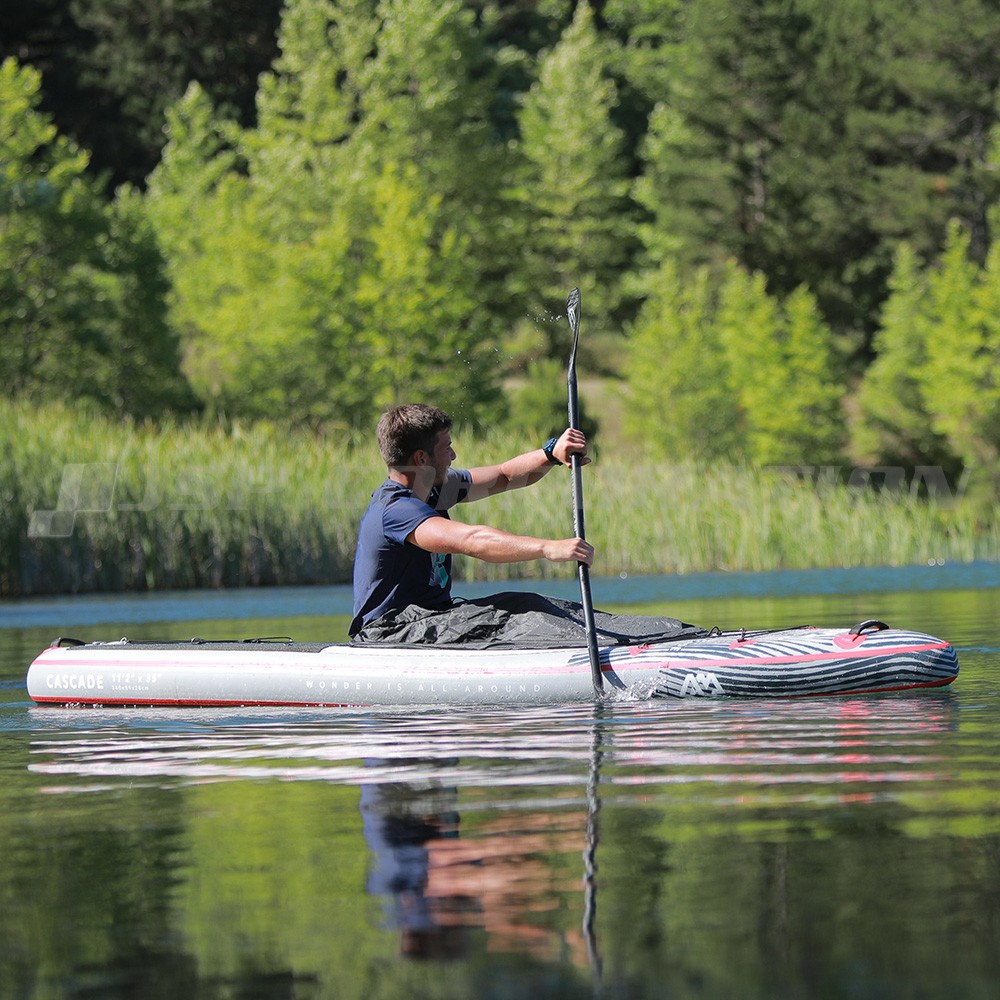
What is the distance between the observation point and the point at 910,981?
4.11 m

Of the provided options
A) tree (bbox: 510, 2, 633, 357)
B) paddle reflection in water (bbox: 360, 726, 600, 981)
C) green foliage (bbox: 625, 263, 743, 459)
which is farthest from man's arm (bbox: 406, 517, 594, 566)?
tree (bbox: 510, 2, 633, 357)

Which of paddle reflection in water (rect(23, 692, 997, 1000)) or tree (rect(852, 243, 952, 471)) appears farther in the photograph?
tree (rect(852, 243, 952, 471))

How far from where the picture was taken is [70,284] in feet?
125

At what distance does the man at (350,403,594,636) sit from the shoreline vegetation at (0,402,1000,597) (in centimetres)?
1281

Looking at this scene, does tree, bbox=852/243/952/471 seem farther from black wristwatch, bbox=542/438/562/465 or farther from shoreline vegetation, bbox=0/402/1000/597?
black wristwatch, bbox=542/438/562/465

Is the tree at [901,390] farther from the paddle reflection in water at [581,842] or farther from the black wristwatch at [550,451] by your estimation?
the paddle reflection in water at [581,842]

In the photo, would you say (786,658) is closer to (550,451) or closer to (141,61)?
(550,451)

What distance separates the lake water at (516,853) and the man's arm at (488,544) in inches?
29.7

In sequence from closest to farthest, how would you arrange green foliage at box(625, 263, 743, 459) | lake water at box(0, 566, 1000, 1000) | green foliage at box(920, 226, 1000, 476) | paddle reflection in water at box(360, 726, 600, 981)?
lake water at box(0, 566, 1000, 1000)
paddle reflection in water at box(360, 726, 600, 981)
green foliage at box(920, 226, 1000, 476)
green foliage at box(625, 263, 743, 459)

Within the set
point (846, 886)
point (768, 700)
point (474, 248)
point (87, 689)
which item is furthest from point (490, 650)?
point (474, 248)

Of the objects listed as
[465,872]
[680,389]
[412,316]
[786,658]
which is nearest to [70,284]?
[412,316]

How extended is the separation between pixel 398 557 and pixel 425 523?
456 mm

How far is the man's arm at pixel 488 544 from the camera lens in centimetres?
906

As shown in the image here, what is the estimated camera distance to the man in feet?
30.4
